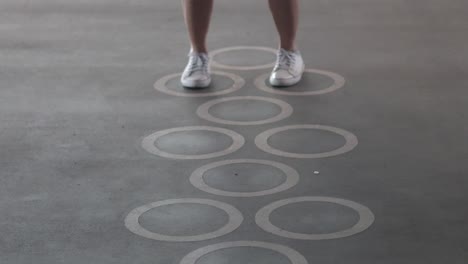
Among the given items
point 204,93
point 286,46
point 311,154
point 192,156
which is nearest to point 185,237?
point 192,156

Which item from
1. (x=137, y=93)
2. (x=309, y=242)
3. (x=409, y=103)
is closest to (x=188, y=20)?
(x=137, y=93)

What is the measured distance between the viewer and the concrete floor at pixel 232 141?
274 cm

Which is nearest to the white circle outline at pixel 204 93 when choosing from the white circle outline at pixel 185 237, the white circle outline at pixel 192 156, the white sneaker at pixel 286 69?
the white sneaker at pixel 286 69

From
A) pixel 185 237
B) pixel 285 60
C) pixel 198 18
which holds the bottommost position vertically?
pixel 185 237

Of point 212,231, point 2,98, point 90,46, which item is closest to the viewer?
point 212,231

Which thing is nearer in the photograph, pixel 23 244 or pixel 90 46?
pixel 23 244

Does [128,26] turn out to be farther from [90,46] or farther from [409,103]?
[409,103]

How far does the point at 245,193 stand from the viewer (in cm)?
303

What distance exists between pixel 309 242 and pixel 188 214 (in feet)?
1.30

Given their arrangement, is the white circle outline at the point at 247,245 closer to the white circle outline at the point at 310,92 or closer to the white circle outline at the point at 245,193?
the white circle outline at the point at 245,193

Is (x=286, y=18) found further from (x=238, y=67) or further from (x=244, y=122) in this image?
(x=244, y=122)

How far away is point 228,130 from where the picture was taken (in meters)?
3.52

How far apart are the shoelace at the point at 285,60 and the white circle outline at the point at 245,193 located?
77 cm

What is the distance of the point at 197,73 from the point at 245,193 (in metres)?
1.01
